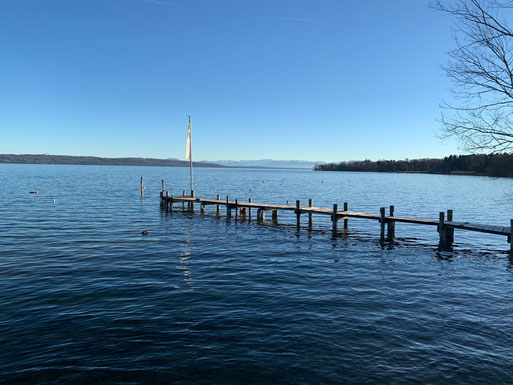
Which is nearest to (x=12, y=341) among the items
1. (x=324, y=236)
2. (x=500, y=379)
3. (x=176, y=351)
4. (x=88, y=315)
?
(x=88, y=315)

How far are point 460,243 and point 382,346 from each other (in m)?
19.8

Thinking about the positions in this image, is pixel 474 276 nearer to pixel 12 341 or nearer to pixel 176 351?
pixel 176 351

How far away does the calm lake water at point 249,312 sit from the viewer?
8.55 metres

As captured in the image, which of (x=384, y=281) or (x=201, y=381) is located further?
(x=384, y=281)

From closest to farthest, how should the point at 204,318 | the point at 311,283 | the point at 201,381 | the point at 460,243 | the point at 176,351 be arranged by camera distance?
the point at 201,381
the point at 176,351
the point at 204,318
the point at 311,283
the point at 460,243

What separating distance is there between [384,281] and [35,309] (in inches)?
523

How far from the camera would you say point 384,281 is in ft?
52.0

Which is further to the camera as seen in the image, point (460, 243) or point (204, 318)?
point (460, 243)

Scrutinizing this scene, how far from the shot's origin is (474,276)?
17.2 meters

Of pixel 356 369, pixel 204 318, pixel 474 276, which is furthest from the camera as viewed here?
pixel 474 276

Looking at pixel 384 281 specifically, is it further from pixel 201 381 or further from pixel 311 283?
pixel 201 381

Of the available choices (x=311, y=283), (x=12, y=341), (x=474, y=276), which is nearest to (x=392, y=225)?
(x=474, y=276)

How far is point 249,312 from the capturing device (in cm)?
1195

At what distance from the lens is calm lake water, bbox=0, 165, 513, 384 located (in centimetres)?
855
